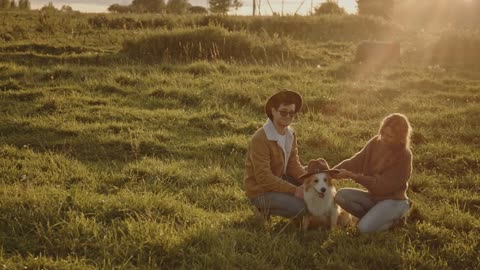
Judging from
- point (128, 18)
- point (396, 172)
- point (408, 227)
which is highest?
point (128, 18)

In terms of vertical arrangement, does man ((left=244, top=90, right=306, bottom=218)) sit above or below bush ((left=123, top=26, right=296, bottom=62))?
below

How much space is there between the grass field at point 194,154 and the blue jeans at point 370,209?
15 cm

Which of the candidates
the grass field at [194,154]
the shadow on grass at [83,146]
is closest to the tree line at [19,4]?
the grass field at [194,154]

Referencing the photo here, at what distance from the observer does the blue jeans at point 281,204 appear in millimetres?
5598

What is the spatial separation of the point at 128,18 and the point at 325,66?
13.8 m

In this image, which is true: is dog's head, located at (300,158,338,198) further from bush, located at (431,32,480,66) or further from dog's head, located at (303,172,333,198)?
bush, located at (431,32,480,66)

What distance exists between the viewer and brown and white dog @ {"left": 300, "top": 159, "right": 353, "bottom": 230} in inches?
208

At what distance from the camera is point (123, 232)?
502cm

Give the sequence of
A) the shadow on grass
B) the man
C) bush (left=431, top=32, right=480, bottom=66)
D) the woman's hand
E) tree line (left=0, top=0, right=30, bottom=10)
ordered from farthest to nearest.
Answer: tree line (left=0, top=0, right=30, bottom=10)
bush (left=431, top=32, right=480, bottom=66)
the shadow on grass
the man
the woman's hand

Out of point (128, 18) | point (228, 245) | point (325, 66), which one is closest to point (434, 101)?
point (325, 66)

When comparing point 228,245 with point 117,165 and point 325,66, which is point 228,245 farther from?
point 325,66

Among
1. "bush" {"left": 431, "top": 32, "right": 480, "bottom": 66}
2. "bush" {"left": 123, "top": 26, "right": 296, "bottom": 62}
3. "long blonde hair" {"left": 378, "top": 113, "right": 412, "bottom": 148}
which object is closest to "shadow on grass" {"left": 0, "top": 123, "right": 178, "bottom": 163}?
"long blonde hair" {"left": 378, "top": 113, "right": 412, "bottom": 148}

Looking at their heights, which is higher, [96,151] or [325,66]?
[325,66]

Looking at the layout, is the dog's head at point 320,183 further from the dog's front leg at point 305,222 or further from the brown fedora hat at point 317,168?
the dog's front leg at point 305,222
